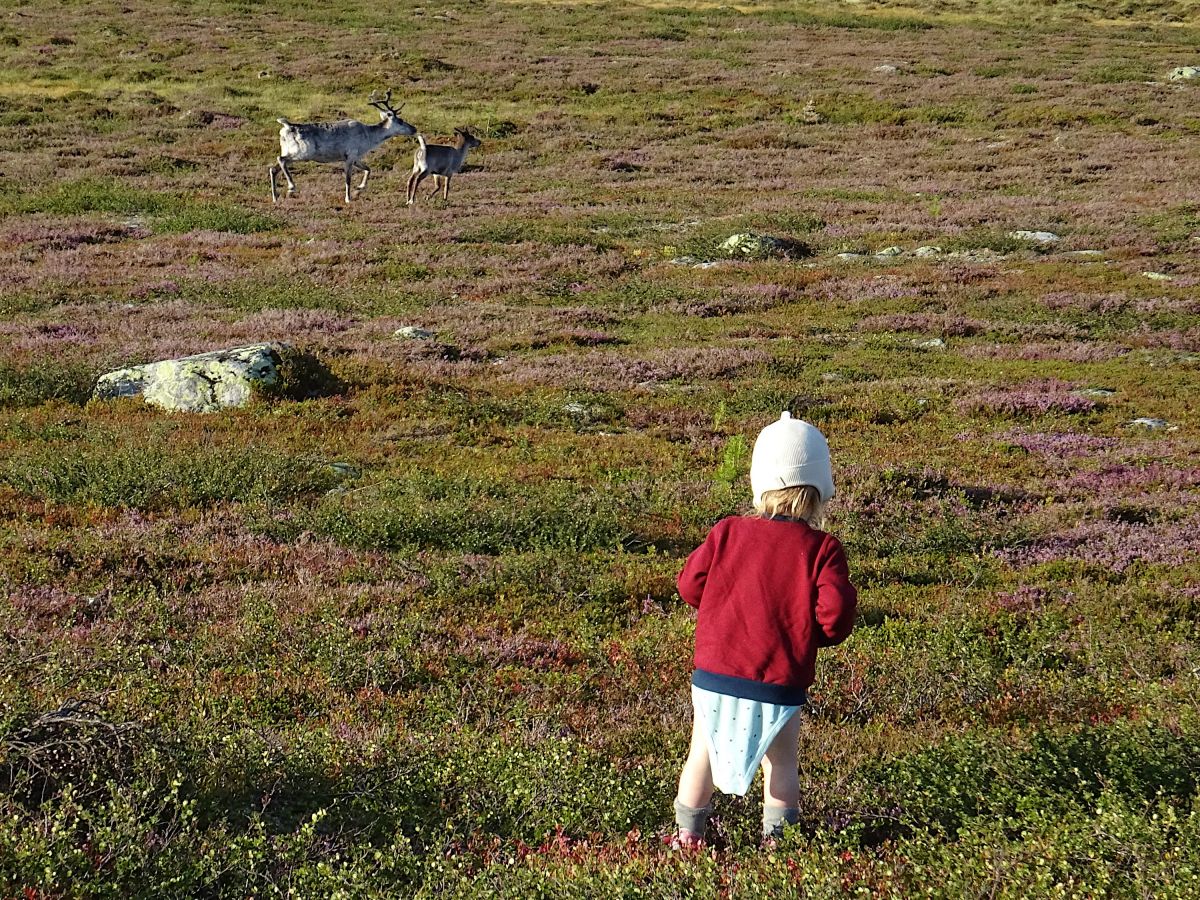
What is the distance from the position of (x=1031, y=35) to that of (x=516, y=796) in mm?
92809

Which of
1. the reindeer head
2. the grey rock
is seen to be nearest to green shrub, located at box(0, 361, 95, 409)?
the grey rock

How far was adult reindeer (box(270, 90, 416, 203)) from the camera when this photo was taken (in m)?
35.7

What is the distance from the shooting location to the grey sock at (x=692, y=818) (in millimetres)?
4676

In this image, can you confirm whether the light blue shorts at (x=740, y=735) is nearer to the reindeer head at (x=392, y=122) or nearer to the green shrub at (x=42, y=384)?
the green shrub at (x=42, y=384)

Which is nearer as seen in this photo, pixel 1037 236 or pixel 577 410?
pixel 577 410

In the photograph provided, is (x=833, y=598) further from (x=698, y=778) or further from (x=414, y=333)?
(x=414, y=333)

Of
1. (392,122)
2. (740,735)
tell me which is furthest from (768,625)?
(392,122)

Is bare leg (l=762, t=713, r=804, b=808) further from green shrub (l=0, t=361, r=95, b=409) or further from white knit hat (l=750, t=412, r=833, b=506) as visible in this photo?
green shrub (l=0, t=361, r=95, b=409)

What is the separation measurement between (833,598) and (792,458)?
65cm

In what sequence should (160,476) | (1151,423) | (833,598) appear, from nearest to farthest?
(833,598), (160,476), (1151,423)

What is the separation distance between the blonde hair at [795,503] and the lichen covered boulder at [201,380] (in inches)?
447

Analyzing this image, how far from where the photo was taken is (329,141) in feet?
119

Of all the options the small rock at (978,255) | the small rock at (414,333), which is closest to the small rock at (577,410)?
the small rock at (414,333)

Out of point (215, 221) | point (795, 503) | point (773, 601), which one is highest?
point (795, 503)
